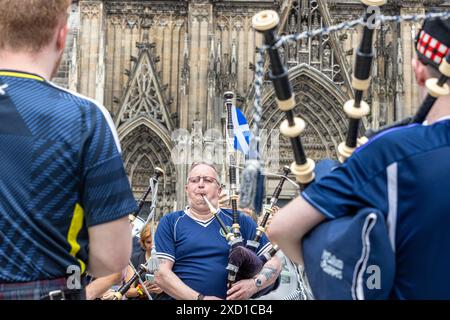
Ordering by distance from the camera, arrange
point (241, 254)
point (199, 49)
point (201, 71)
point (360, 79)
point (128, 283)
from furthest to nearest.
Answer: point (199, 49) → point (201, 71) → point (128, 283) → point (241, 254) → point (360, 79)

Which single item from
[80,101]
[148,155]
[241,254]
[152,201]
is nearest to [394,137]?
Answer: [80,101]

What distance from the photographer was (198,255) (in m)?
5.62

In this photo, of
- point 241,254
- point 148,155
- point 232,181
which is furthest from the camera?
point 148,155

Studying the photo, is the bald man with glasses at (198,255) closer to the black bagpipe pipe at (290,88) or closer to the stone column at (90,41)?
the black bagpipe pipe at (290,88)

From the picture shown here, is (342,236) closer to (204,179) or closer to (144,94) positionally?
(204,179)

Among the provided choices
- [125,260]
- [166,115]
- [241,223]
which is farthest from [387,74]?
[125,260]

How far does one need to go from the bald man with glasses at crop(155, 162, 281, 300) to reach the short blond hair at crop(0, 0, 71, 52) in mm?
2923

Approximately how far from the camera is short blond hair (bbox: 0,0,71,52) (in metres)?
2.68

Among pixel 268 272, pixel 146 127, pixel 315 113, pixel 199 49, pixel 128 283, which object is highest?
pixel 199 49

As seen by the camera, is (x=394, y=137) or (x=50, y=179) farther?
(x=50, y=179)

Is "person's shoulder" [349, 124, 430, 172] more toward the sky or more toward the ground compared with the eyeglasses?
more toward the sky

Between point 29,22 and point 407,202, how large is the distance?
4.65 feet

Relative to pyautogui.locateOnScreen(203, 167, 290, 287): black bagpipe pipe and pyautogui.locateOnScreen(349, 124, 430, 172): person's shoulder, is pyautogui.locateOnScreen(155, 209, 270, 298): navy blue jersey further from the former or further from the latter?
pyautogui.locateOnScreen(349, 124, 430, 172): person's shoulder

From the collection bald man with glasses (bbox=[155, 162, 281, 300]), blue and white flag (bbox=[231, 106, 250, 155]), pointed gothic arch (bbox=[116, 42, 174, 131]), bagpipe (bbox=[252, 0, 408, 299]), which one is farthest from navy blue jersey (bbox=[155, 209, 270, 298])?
pointed gothic arch (bbox=[116, 42, 174, 131])
